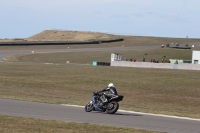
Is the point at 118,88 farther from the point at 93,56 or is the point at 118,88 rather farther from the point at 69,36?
the point at 69,36

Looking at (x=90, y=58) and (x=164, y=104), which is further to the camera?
(x=90, y=58)

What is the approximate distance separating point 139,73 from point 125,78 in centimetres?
523

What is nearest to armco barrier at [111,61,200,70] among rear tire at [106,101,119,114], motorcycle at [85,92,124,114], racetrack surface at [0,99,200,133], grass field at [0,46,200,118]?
grass field at [0,46,200,118]

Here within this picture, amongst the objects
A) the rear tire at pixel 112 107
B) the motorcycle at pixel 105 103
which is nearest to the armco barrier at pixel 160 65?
the motorcycle at pixel 105 103

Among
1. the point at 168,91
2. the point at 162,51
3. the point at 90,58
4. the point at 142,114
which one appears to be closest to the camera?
the point at 142,114

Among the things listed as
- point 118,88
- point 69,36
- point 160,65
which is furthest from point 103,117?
point 69,36

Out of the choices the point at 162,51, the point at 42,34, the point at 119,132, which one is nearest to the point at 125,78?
the point at 119,132

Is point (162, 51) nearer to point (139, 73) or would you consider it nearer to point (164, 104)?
point (139, 73)

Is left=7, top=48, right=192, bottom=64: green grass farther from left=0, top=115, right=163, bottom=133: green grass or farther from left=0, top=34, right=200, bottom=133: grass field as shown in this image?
left=0, top=115, right=163, bottom=133: green grass

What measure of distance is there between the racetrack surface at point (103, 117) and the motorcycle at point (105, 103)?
0.23 m

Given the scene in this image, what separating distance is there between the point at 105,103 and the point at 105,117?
1.63 meters

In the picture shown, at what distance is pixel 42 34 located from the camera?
470ft

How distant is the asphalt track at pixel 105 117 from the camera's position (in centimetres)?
1576

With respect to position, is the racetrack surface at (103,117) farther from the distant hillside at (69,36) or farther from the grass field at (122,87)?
the distant hillside at (69,36)
